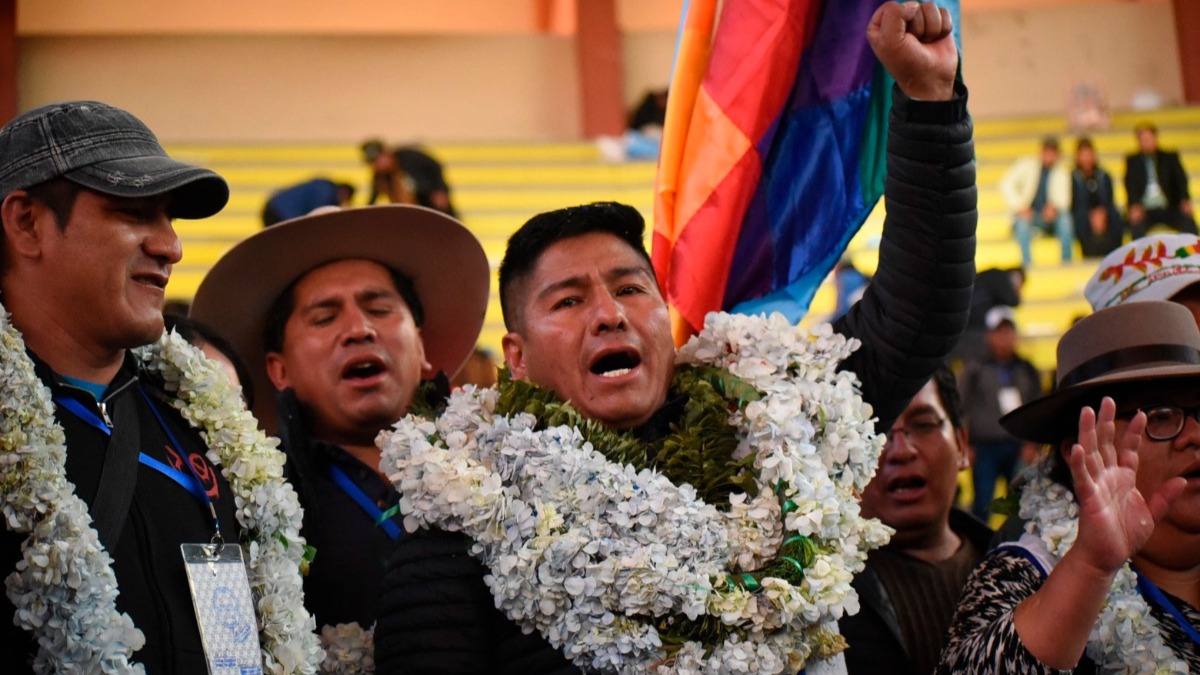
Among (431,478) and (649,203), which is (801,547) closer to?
(431,478)

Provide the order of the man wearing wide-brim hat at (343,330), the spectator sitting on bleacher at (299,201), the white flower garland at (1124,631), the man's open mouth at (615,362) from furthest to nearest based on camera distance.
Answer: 1. the spectator sitting on bleacher at (299,201)
2. the man wearing wide-brim hat at (343,330)
3. the man's open mouth at (615,362)
4. the white flower garland at (1124,631)

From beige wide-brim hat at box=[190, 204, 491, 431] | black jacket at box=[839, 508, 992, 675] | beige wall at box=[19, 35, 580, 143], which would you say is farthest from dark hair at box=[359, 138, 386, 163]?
black jacket at box=[839, 508, 992, 675]

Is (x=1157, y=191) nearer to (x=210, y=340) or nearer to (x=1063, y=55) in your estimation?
(x=1063, y=55)

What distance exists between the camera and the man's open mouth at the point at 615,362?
9.73ft

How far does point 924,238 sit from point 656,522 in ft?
2.79

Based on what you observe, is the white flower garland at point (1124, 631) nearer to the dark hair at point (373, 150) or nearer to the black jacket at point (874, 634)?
the black jacket at point (874, 634)

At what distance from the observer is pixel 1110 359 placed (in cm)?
314

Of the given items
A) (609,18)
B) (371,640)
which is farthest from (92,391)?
(609,18)

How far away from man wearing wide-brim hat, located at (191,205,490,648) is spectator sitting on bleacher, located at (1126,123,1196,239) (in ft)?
37.0

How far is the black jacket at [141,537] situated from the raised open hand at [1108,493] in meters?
1.58

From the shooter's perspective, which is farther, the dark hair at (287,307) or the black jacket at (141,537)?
the dark hair at (287,307)

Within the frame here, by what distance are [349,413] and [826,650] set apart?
1507mm

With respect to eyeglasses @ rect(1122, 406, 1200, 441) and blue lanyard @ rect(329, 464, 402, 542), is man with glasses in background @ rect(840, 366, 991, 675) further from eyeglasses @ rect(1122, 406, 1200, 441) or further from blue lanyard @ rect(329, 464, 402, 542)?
blue lanyard @ rect(329, 464, 402, 542)

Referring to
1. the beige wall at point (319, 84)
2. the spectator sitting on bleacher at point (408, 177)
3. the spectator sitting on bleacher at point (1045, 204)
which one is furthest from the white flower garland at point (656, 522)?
the beige wall at point (319, 84)
